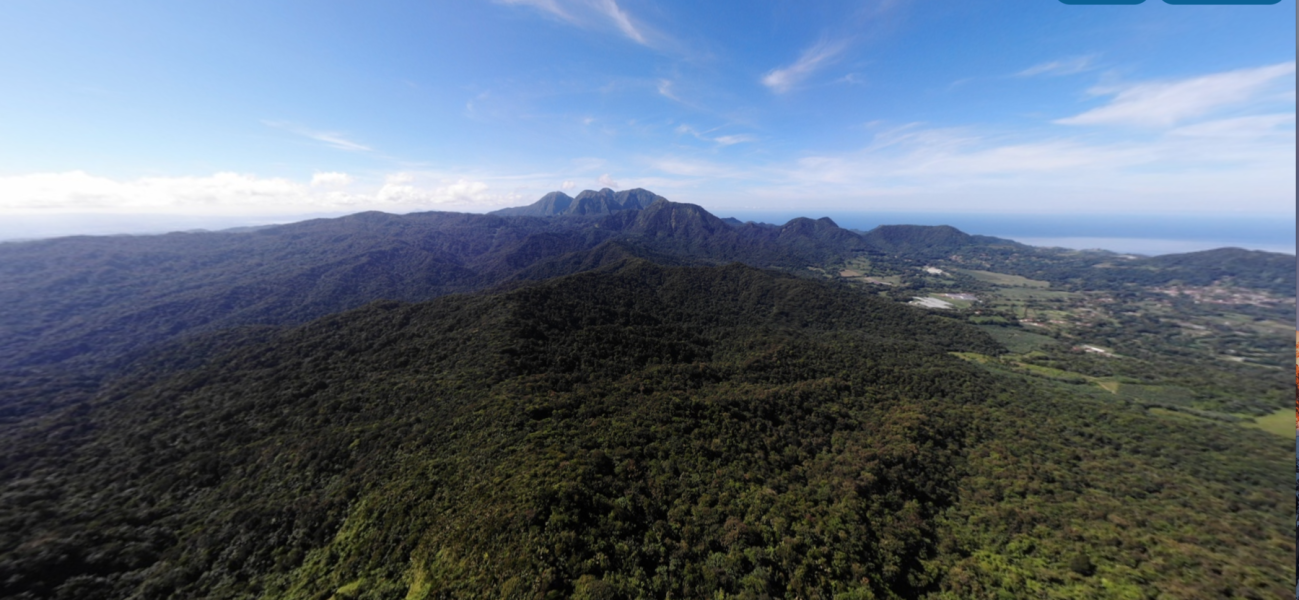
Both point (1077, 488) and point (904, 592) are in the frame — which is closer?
point (904, 592)

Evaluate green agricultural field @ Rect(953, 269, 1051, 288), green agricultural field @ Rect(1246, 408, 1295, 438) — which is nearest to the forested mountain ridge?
green agricultural field @ Rect(1246, 408, 1295, 438)

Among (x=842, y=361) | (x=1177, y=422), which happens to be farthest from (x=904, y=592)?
(x=1177, y=422)

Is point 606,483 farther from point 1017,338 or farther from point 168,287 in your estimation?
point 168,287

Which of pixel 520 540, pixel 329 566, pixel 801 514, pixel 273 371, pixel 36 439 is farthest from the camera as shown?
pixel 273 371

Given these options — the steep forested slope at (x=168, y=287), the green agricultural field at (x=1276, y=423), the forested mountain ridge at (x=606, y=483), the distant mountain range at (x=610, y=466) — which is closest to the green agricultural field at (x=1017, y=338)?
the distant mountain range at (x=610, y=466)

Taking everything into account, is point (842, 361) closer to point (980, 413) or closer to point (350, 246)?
point (980, 413)

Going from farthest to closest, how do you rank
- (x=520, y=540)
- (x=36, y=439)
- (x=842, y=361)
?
(x=842, y=361) < (x=36, y=439) < (x=520, y=540)

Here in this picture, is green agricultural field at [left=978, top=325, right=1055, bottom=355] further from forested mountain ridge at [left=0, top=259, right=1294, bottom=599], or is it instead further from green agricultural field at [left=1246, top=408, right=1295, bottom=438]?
forested mountain ridge at [left=0, top=259, right=1294, bottom=599]

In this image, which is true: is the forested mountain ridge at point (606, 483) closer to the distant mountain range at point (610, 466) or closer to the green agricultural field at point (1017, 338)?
the distant mountain range at point (610, 466)

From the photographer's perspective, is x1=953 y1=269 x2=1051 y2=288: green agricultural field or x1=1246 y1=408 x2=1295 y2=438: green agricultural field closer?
x1=1246 y1=408 x2=1295 y2=438: green agricultural field
